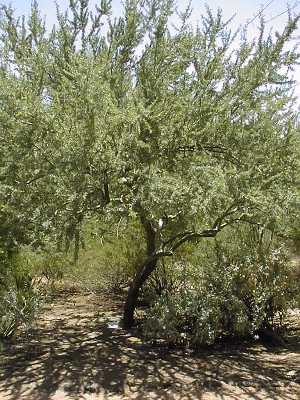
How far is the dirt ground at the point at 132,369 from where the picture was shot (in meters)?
5.66

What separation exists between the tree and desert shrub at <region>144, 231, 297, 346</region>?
0.64 metres

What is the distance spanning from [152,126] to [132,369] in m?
3.03

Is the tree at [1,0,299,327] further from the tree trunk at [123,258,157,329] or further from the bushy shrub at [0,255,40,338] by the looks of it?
the bushy shrub at [0,255,40,338]

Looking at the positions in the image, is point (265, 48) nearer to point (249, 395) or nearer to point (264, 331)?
point (264, 331)

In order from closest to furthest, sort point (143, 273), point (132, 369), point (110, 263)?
point (132, 369), point (143, 273), point (110, 263)

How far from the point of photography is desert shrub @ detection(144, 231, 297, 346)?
23.3 feet

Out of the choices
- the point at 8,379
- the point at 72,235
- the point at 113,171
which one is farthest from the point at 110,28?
the point at 8,379

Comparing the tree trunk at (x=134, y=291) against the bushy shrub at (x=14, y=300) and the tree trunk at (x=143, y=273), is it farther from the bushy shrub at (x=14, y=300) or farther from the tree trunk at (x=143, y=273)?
the bushy shrub at (x=14, y=300)

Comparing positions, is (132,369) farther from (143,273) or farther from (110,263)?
(110,263)

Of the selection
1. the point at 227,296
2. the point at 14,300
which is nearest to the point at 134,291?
the point at 227,296

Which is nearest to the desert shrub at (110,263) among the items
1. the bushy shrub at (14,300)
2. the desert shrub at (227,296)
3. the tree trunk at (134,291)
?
the tree trunk at (134,291)

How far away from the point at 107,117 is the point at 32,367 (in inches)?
125

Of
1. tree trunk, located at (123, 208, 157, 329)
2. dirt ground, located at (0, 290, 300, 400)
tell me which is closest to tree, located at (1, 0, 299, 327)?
tree trunk, located at (123, 208, 157, 329)

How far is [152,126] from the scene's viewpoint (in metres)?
6.69
